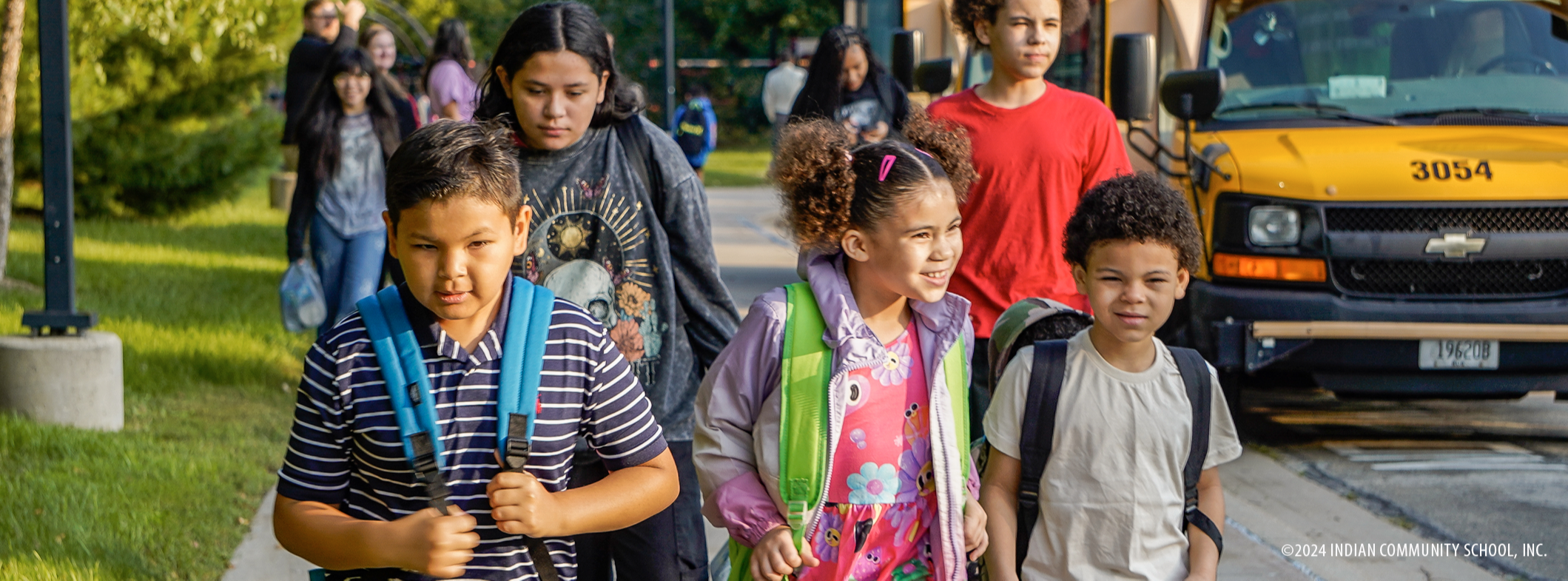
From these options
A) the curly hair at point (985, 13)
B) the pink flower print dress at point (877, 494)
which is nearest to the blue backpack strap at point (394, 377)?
the pink flower print dress at point (877, 494)

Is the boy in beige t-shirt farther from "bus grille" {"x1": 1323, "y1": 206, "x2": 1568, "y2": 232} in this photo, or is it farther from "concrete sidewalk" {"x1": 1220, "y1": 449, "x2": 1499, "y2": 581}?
"bus grille" {"x1": 1323, "y1": 206, "x2": 1568, "y2": 232}

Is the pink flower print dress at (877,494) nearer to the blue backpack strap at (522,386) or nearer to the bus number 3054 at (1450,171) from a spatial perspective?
the blue backpack strap at (522,386)

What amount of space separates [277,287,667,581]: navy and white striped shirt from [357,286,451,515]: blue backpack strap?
0.02m

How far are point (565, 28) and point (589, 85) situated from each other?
5.4 inches

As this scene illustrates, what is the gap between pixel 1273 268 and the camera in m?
6.30

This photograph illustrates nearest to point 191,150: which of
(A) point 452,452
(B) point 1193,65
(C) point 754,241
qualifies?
(C) point 754,241

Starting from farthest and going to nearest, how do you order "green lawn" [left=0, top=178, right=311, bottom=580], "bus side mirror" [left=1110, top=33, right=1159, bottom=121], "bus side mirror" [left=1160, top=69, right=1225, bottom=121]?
"bus side mirror" [left=1160, top=69, right=1225, bottom=121] < "bus side mirror" [left=1110, top=33, right=1159, bottom=121] < "green lawn" [left=0, top=178, right=311, bottom=580]

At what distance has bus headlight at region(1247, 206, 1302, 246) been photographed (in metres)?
6.30

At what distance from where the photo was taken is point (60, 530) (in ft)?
15.2

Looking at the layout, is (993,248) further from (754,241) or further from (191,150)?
(191,150)

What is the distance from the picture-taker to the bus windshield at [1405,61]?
6.73m

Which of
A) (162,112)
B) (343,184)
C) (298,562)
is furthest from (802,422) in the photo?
(162,112)

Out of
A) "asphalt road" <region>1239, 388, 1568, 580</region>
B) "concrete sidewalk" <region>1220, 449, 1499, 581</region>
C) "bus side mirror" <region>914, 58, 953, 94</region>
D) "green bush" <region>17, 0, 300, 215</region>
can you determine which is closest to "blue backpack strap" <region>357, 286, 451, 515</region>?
"concrete sidewalk" <region>1220, 449, 1499, 581</region>

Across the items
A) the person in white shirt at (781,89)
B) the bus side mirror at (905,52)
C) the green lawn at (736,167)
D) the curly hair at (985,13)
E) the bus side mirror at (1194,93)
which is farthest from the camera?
the green lawn at (736,167)
